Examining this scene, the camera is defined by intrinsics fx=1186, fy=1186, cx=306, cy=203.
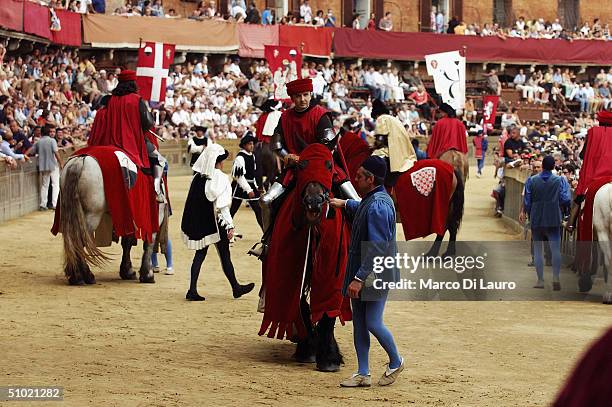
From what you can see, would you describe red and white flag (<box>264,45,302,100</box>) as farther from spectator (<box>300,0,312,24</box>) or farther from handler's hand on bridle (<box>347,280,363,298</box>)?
handler's hand on bridle (<box>347,280,363,298</box>)

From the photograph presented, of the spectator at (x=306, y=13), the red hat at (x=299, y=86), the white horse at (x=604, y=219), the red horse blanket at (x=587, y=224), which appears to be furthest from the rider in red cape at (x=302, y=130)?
the spectator at (x=306, y=13)

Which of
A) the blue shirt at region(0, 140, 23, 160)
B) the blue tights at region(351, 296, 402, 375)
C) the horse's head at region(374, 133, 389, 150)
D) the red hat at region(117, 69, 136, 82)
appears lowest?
the blue tights at region(351, 296, 402, 375)

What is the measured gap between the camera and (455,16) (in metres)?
55.6

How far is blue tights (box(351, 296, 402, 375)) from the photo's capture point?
25.6 feet

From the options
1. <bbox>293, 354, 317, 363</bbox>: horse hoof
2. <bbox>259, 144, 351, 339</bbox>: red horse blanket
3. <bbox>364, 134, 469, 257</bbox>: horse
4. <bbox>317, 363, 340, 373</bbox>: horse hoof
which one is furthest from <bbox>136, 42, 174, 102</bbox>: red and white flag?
<bbox>317, 363, 340, 373</bbox>: horse hoof

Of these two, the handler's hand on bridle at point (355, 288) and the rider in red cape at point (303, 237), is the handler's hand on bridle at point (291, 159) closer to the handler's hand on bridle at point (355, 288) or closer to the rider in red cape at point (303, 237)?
the rider in red cape at point (303, 237)

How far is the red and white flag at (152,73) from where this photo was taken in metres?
17.9

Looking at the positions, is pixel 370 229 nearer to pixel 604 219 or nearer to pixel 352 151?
pixel 352 151

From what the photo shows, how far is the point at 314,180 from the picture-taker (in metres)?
8.56

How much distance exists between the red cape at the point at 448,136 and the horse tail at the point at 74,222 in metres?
6.03

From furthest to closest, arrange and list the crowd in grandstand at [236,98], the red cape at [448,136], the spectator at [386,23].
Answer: the spectator at [386,23], the crowd in grandstand at [236,98], the red cape at [448,136]

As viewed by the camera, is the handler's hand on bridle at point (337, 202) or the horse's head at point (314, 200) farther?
the horse's head at point (314, 200)

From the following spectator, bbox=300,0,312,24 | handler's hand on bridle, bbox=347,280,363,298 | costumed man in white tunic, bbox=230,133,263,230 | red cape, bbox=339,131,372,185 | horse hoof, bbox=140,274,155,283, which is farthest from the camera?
spectator, bbox=300,0,312,24

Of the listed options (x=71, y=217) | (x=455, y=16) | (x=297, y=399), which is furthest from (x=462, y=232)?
(x=455, y=16)
